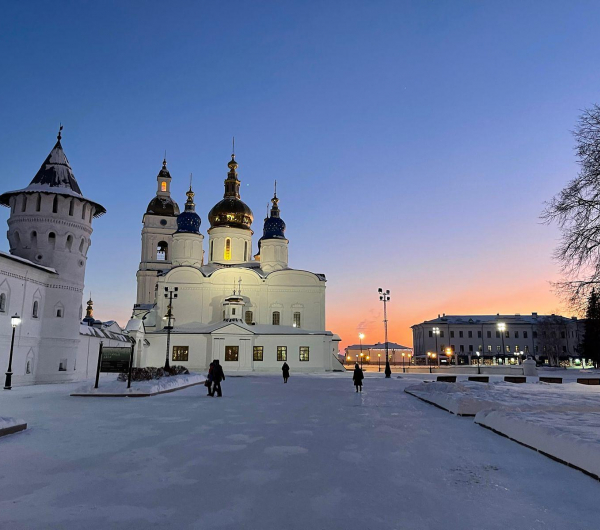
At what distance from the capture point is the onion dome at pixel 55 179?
93.8 feet

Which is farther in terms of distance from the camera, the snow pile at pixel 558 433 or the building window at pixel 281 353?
the building window at pixel 281 353

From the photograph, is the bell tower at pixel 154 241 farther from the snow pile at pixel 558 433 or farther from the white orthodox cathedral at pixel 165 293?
the snow pile at pixel 558 433

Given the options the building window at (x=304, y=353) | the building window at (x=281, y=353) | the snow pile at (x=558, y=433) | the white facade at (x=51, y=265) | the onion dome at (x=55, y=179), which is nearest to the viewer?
the snow pile at (x=558, y=433)

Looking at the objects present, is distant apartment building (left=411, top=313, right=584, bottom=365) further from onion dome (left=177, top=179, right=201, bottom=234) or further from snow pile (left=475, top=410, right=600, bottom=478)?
snow pile (left=475, top=410, right=600, bottom=478)

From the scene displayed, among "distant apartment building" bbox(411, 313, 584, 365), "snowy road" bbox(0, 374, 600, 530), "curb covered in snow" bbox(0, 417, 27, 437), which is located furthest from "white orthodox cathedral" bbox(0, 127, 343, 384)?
"distant apartment building" bbox(411, 313, 584, 365)

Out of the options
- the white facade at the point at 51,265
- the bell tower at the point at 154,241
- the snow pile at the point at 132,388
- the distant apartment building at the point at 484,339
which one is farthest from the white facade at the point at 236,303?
the distant apartment building at the point at 484,339

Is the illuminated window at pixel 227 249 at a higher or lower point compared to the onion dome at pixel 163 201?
lower

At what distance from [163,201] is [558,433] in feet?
222

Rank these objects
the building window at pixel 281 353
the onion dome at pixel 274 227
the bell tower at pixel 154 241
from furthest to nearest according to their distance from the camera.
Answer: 1. the bell tower at pixel 154 241
2. the onion dome at pixel 274 227
3. the building window at pixel 281 353

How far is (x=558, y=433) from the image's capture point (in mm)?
7922

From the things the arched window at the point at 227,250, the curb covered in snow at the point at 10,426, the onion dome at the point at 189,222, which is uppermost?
the onion dome at the point at 189,222

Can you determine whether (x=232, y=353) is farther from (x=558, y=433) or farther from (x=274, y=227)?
(x=558, y=433)

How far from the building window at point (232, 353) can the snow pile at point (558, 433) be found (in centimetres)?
3500

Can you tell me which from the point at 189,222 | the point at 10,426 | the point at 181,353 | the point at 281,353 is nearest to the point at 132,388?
the point at 10,426
